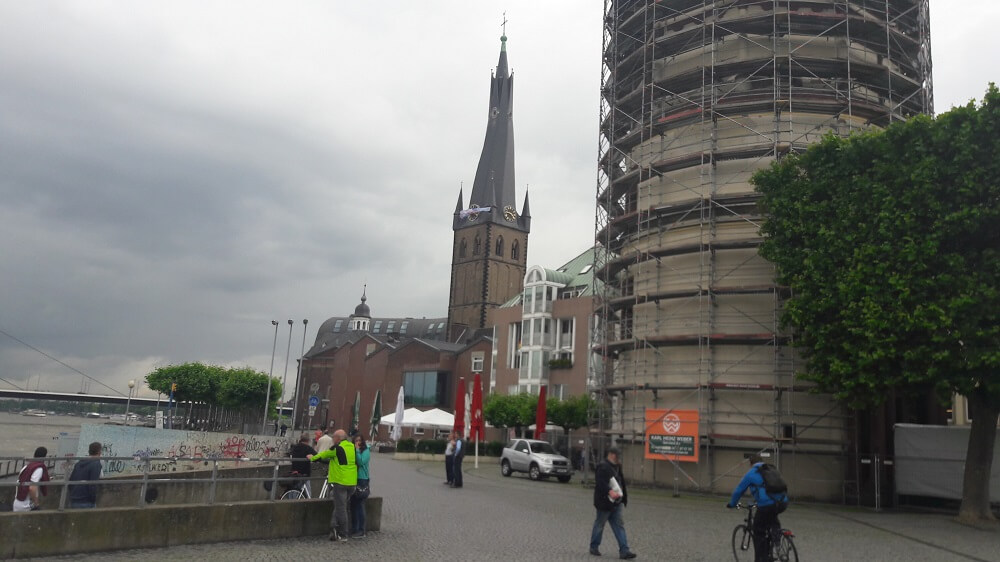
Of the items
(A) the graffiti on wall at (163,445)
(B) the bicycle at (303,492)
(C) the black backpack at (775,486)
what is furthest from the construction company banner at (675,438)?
(C) the black backpack at (775,486)

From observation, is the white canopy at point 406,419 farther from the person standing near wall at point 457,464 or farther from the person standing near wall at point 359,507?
the person standing near wall at point 359,507

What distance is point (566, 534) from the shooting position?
52.9ft

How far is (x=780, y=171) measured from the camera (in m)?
26.2

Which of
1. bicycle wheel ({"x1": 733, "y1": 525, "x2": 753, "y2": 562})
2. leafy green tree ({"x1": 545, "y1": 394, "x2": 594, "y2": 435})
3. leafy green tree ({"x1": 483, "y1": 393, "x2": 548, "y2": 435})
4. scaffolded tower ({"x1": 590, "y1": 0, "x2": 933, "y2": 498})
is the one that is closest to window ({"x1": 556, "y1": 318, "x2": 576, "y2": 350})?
leafy green tree ({"x1": 483, "y1": 393, "x2": 548, "y2": 435})

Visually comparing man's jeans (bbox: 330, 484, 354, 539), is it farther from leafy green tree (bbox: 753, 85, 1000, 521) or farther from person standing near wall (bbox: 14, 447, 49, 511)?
leafy green tree (bbox: 753, 85, 1000, 521)

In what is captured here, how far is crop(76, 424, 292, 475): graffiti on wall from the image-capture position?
25.9 metres

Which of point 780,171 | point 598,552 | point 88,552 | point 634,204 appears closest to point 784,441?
point 780,171

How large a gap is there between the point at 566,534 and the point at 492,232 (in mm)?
97997

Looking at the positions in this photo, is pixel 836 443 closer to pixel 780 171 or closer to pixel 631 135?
pixel 780 171

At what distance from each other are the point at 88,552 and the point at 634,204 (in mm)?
26547

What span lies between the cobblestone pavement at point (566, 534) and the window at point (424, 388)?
180ft

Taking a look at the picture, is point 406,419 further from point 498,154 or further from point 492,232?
point 498,154

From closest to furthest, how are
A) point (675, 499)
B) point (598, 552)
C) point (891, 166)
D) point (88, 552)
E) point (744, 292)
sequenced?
point (88, 552) → point (598, 552) → point (891, 166) → point (675, 499) → point (744, 292)

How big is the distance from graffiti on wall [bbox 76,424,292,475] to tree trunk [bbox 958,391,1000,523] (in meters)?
18.3
